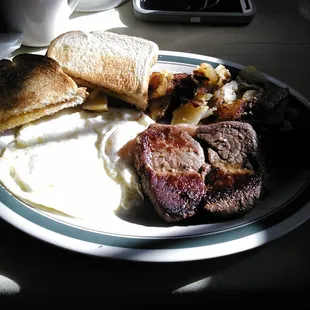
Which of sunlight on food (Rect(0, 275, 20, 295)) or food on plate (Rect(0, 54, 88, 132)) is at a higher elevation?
food on plate (Rect(0, 54, 88, 132))

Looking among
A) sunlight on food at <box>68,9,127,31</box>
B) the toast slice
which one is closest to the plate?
the toast slice

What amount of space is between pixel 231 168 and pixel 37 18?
1115mm

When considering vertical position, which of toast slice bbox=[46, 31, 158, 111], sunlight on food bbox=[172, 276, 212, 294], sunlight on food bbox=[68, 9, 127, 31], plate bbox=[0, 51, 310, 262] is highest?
toast slice bbox=[46, 31, 158, 111]

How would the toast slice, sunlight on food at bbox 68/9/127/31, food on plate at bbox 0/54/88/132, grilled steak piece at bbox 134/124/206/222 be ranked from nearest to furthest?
grilled steak piece at bbox 134/124/206/222
food on plate at bbox 0/54/88/132
the toast slice
sunlight on food at bbox 68/9/127/31

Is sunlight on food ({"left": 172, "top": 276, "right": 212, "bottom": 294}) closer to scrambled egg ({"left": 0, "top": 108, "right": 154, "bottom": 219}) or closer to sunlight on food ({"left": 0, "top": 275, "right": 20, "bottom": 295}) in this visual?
scrambled egg ({"left": 0, "top": 108, "right": 154, "bottom": 219})

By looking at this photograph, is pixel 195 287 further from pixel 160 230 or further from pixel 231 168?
pixel 231 168

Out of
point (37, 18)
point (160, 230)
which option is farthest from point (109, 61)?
point (160, 230)

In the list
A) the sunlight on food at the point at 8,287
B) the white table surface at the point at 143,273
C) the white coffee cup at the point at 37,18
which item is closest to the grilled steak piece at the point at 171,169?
the white table surface at the point at 143,273

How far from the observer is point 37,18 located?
5.95 ft

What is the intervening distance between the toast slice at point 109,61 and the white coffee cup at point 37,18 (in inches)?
6.8

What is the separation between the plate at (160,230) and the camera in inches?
40.3

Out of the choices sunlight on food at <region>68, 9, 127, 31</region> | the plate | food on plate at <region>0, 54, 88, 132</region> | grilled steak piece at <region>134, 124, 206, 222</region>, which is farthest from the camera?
sunlight on food at <region>68, 9, 127, 31</region>

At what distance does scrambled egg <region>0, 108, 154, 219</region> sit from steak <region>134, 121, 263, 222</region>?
0.24 ft

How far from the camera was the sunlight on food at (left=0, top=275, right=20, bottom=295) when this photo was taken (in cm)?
104
